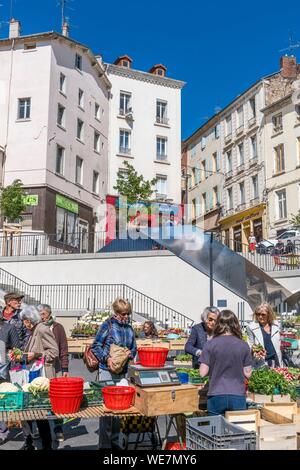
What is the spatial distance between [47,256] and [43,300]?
2.39m

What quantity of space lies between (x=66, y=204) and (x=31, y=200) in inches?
104

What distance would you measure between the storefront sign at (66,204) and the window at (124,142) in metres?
8.05

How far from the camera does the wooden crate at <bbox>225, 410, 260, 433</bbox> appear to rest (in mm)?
4379

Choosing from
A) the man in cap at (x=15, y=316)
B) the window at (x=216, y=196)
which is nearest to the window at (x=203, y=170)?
the window at (x=216, y=196)

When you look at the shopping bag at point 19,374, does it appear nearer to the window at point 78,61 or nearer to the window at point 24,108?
the window at point 24,108

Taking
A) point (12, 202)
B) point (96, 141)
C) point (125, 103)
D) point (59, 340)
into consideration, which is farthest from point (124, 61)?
point (59, 340)

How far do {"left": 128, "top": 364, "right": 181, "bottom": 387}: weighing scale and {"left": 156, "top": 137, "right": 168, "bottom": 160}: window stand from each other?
36.1 metres

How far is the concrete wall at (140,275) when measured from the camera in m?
23.0

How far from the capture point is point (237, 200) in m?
41.4

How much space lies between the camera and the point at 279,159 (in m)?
36.7

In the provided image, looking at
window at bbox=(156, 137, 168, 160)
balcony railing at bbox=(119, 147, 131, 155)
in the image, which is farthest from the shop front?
balcony railing at bbox=(119, 147, 131, 155)

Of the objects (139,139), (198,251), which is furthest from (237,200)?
(198,251)
